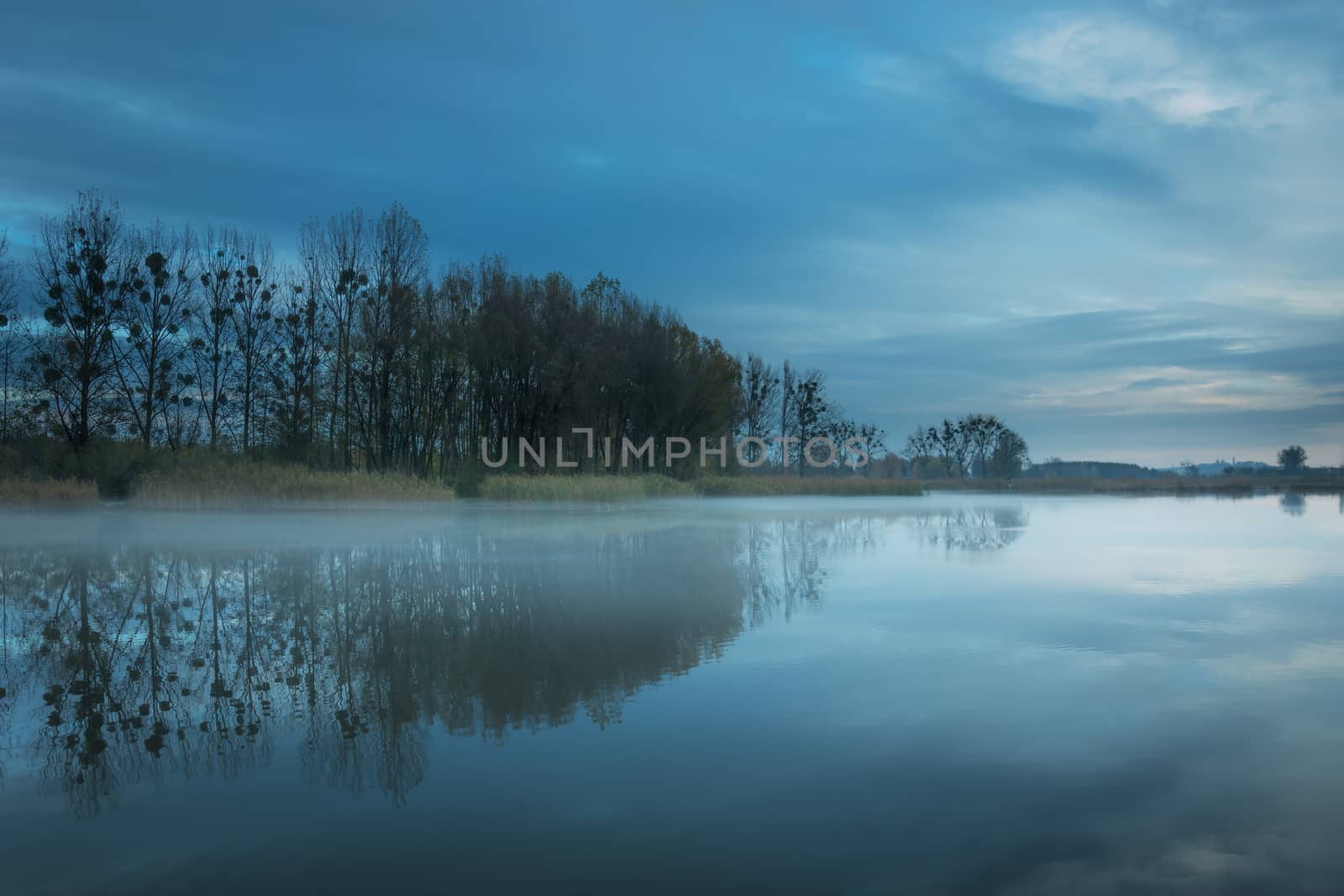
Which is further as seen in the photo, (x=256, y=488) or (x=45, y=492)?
(x=256, y=488)

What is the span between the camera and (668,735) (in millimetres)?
3684

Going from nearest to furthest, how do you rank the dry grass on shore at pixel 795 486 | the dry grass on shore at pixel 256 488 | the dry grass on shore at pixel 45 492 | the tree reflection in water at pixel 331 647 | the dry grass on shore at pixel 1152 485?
the tree reflection in water at pixel 331 647
the dry grass on shore at pixel 45 492
the dry grass on shore at pixel 256 488
the dry grass on shore at pixel 795 486
the dry grass on shore at pixel 1152 485

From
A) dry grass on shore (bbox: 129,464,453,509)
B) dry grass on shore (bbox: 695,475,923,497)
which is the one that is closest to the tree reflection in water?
dry grass on shore (bbox: 129,464,453,509)

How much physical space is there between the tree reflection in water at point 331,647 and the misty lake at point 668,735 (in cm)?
3

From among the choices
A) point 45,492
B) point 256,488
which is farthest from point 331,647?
point 45,492

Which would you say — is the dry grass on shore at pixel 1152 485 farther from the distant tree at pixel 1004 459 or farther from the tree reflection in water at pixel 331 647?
the tree reflection in water at pixel 331 647

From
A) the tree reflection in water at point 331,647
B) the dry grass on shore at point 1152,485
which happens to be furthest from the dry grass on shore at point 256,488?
the dry grass on shore at point 1152,485

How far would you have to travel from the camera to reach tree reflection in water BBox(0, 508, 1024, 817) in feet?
11.7

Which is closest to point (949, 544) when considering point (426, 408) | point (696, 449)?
point (426, 408)

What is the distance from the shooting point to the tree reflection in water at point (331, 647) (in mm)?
3564

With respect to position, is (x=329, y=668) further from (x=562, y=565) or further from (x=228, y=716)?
(x=562, y=565)

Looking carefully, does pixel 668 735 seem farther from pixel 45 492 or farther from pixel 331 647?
pixel 45 492

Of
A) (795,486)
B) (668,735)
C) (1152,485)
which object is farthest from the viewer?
(1152,485)

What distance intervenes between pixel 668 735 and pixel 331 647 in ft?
9.09
